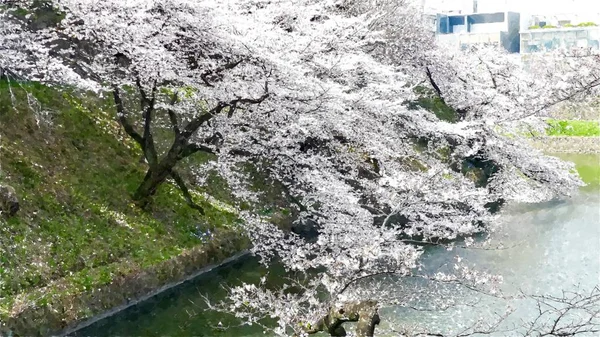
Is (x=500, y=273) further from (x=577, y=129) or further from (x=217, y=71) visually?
(x=577, y=129)

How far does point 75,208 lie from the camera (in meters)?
10.7

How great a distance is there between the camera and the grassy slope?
926 centimetres

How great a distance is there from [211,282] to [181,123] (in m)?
5.58

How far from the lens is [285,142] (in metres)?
11.0

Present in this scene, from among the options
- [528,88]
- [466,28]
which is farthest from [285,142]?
[466,28]

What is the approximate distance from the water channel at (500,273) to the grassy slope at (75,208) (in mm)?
777

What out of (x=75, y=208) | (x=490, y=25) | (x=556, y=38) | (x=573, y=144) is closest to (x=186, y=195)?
(x=75, y=208)

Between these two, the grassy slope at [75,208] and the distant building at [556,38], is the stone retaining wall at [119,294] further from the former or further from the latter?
the distant building at [556,38]

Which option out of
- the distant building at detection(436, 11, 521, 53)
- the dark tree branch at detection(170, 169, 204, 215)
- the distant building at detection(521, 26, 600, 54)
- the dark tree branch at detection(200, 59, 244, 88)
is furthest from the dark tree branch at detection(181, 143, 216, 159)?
the distant building at detection(436, 11, 521, 53)

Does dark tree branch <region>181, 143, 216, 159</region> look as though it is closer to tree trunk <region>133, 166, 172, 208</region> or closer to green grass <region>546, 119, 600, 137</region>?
tree trunk <region>133, 166, 172, 208</region>

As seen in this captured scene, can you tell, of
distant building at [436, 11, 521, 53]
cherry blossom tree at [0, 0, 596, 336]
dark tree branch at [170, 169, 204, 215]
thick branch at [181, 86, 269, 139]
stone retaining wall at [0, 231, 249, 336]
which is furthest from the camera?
distant building at [436, 11, 521, 53]

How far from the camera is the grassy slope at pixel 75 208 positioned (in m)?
9.26

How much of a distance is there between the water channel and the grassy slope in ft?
2.55

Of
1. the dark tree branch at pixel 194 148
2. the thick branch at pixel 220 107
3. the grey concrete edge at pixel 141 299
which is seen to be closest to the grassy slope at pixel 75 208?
the grey concrete edge at pixel 141 299
